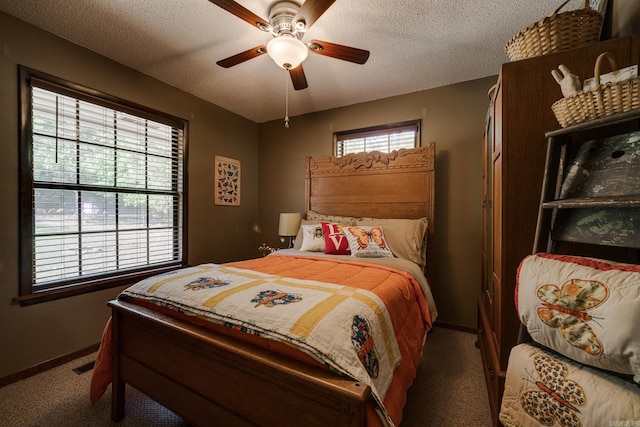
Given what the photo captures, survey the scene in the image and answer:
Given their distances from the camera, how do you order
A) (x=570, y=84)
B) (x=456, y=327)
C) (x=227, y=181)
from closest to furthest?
1. (x=570, y=84)
2. (x=456, y=327)
3. (x=227, y=181)

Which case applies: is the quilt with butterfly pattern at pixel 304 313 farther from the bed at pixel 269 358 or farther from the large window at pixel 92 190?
the large window at pixel 92 190

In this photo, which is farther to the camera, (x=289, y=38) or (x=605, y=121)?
(x=289, y=38)

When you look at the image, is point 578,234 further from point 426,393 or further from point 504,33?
point 504,33

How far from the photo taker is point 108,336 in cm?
160

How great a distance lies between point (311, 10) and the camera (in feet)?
4.72

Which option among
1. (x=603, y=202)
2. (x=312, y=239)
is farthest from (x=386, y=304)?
(x=312, y=239)

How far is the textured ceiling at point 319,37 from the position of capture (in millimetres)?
1772

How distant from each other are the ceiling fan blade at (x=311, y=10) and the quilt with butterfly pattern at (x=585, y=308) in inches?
60.9

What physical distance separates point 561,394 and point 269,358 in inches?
37.7

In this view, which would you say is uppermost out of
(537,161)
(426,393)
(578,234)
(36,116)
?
(36,116)

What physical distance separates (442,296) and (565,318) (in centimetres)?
222

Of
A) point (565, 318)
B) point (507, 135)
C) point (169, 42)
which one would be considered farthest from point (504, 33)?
point (169, 42)


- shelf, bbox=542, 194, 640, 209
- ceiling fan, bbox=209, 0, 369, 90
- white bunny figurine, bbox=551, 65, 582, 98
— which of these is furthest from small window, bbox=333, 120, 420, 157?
shelf, bbox=542, 194, 640, 209

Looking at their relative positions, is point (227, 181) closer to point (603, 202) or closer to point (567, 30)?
point (567, 30)
